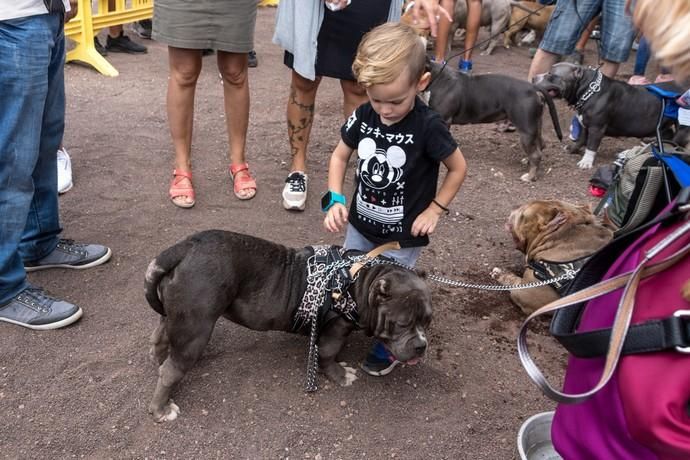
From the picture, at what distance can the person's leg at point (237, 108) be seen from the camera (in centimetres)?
462

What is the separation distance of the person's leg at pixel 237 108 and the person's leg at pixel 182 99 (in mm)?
231

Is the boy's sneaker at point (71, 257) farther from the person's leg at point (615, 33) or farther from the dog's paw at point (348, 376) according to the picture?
the person's leg at point (615, 33)

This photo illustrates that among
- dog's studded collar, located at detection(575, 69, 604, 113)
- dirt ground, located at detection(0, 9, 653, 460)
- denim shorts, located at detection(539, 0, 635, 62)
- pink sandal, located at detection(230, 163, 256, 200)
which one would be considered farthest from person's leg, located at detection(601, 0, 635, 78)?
pink sandal, located at detection(230, 163, 256, 200)

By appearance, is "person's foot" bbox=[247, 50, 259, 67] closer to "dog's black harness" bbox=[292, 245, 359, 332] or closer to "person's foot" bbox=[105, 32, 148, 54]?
"person's foot" bbox=[105, 32, 148, 54]

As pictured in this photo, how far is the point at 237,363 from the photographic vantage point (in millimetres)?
3350

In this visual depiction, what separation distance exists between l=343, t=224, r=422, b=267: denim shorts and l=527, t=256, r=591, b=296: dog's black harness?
0.94 metres

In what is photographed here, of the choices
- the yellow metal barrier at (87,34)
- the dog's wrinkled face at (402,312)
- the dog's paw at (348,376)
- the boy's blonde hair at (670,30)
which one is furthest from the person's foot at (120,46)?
the boy's blonde hair at (670,30)

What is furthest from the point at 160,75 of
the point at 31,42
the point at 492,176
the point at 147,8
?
the point at 31,42

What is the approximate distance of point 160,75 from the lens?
26.3ft

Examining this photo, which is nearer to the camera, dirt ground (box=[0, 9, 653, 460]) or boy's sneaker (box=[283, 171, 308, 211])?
dirt ground (box=[0, 9, 653, 460])

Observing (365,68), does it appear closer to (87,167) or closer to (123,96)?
(87,167)

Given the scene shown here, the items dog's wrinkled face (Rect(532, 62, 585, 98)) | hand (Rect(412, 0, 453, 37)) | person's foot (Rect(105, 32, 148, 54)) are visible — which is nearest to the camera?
hand (Rect(412, 0, 453, 37))

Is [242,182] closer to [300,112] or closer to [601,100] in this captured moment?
[300,112]

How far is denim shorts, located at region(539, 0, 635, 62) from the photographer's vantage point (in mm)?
6508
